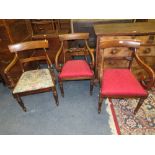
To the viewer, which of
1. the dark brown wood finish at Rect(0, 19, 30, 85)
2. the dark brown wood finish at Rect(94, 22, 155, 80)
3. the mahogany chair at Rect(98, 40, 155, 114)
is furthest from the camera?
the dark brown wood finish at Rect(0, 19, 30, 85)

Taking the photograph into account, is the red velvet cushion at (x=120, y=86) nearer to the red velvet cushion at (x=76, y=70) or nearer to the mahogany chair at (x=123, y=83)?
the mahogany chair at (x=123, y=83)

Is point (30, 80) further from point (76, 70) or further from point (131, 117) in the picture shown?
point (131, 117)

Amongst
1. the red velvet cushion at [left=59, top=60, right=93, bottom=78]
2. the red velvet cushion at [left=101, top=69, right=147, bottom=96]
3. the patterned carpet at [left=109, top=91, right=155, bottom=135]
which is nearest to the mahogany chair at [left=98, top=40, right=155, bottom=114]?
the red velvet cushion at [left=101, top=69, right=147, bottom=96]

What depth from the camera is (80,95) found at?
7.34 feet

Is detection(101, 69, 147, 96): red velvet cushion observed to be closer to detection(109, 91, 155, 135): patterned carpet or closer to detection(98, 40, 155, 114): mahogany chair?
detection(98, 40, 155, 114): mahogany chair

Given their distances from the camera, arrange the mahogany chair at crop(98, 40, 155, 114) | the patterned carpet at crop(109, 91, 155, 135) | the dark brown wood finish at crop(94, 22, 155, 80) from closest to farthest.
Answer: the mahogany chair at crop(98, 40, 155, 114), the patterned carpet at crop(109, 91, 155, 135), the dark brown wood finish at crop(94, 22, 155, 80)

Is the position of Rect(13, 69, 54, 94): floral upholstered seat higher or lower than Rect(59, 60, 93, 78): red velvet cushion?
lower

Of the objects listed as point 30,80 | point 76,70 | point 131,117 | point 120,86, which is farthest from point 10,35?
point 131,117

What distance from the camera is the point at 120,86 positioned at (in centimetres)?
157

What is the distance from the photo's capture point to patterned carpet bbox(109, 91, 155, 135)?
168cm

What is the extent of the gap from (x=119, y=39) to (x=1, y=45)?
5.88 feet

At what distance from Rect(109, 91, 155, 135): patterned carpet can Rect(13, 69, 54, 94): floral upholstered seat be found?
102 cm

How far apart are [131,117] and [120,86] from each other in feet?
1.92
